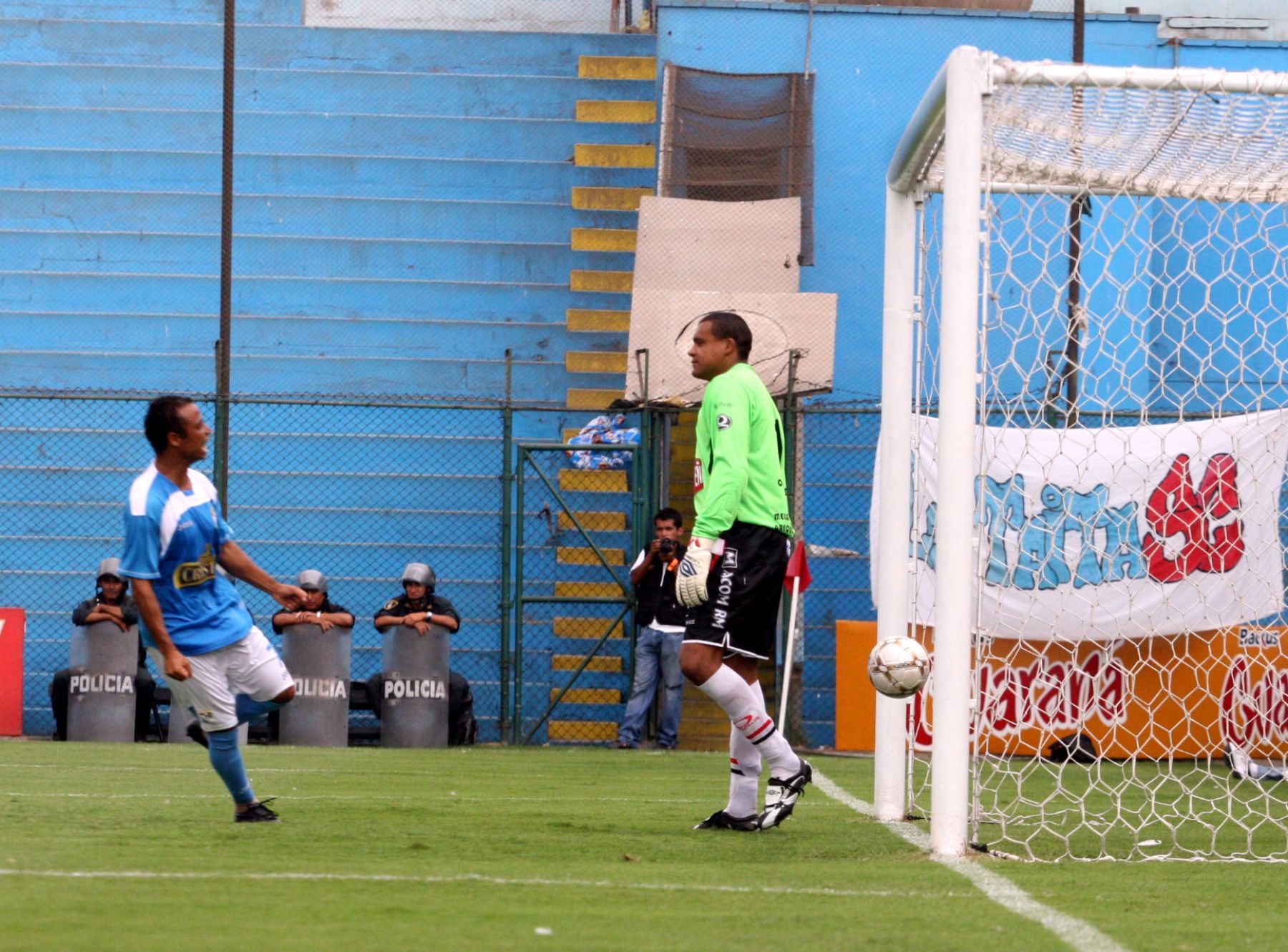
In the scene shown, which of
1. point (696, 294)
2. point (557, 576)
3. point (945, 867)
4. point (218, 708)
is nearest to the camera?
point (945, 867)

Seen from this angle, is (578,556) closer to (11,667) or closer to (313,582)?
(313,582)

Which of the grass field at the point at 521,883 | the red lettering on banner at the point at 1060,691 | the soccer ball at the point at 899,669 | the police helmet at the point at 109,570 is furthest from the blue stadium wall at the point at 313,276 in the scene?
the soccer ball at the point at 899,669

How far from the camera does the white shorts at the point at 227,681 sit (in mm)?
6629

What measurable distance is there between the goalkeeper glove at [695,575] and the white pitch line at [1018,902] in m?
1.26

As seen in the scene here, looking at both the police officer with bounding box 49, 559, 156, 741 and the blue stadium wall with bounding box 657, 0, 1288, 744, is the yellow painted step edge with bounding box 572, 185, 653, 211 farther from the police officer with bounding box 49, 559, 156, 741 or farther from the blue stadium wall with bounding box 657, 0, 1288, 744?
the police officer with bounding box 49, 559, 156, 741

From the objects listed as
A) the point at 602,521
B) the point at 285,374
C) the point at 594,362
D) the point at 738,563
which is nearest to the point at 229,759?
the point at 738,563

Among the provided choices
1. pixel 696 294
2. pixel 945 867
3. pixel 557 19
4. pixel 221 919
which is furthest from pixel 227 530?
pixel 557 19

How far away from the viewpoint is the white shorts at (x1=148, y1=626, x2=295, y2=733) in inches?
261

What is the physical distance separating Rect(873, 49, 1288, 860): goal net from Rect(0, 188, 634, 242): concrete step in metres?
4.43

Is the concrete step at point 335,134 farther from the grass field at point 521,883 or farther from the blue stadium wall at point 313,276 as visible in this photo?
the grass field at point 521,883

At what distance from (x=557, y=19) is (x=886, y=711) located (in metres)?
13.0

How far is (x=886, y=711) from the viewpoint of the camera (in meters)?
7.31

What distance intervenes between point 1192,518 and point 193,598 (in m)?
8.56

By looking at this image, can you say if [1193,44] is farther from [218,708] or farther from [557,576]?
[218,708]
